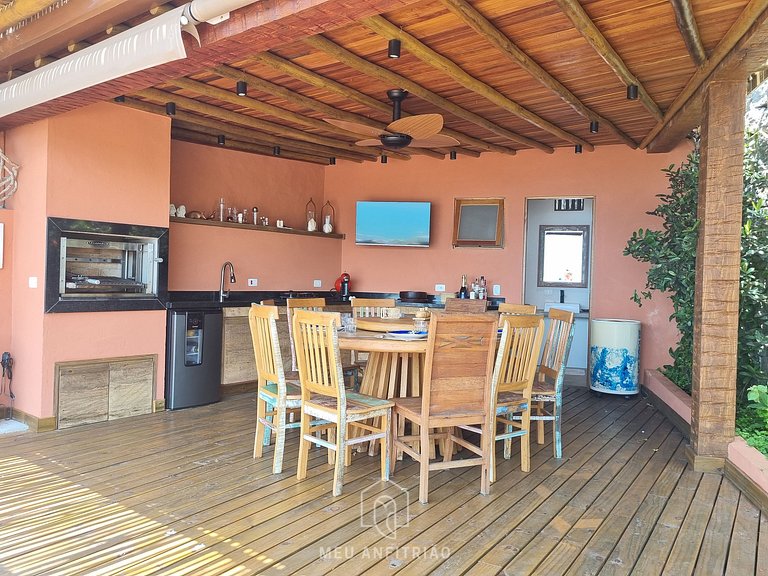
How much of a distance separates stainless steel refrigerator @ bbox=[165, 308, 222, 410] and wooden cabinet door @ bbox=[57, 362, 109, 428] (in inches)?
22.8

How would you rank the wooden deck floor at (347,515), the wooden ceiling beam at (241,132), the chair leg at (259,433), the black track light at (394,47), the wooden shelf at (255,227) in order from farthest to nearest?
the wooden shelf at (255,227)
the wooden ceiling beam at (241,132)
the chair leg at (259,433)
the black track light at (394,47)
the wooden deck floor at (347,515)

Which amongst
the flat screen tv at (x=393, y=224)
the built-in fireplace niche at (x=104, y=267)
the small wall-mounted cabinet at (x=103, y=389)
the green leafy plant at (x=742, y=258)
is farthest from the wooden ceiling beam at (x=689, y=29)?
the small wall-mounted cabinet at (x=103, y=389)

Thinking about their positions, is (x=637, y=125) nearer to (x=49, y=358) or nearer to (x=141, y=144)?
(x=141, y=144)

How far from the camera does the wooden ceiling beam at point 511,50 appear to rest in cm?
313

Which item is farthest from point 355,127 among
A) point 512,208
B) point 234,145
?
point 512,208

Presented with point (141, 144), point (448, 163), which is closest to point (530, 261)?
point (448, 163)

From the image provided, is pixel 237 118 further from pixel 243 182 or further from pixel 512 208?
pixel 512 208

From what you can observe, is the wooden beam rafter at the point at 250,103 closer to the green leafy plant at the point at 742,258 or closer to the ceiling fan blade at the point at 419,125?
the ceiling fan blade at the point at 419,125

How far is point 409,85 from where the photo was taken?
4461mm

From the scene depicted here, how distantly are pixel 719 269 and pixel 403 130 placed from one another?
2453 mm

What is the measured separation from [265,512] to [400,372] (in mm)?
1427

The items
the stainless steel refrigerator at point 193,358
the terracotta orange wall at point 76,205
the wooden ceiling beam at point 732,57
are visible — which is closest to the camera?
the wooden ceiling beam at point 732,57

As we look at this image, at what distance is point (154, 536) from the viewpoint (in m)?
2.66

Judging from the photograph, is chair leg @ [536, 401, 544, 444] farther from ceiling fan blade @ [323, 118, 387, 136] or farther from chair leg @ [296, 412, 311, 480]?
ceiling fan blade @ [323, 118, 387, 136]
